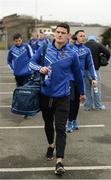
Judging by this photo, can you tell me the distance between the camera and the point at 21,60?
10.2 metres

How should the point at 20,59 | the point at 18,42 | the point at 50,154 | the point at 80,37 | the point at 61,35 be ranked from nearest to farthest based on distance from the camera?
the point at 61,35 < the point at 50,154 < the point at 80,37 < the point at 20,59 < the point at 18,42

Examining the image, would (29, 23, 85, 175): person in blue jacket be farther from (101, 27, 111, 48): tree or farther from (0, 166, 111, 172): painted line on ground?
(101, 27, 111, 48): tree

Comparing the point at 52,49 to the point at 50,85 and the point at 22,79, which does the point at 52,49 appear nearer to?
the point at 50,85

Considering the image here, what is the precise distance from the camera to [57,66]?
6.16 meters

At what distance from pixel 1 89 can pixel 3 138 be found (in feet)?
26.2

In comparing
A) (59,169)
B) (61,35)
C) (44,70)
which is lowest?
(59,169)

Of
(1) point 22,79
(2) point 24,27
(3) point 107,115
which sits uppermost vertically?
(1) point 22,79

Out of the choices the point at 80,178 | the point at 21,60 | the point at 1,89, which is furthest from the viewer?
the point at 1,89

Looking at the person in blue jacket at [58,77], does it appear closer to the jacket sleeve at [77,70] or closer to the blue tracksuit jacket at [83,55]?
the jacket sleeve at [77,70]

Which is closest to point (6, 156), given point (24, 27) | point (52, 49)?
point (52, 49)

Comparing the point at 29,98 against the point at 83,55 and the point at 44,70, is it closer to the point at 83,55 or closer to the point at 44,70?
the point at 44,70

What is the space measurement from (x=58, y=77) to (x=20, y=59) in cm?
Result: 413

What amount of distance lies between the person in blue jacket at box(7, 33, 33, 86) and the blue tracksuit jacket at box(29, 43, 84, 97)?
380 centimetres

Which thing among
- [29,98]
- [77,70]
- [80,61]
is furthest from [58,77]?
[80,61]
